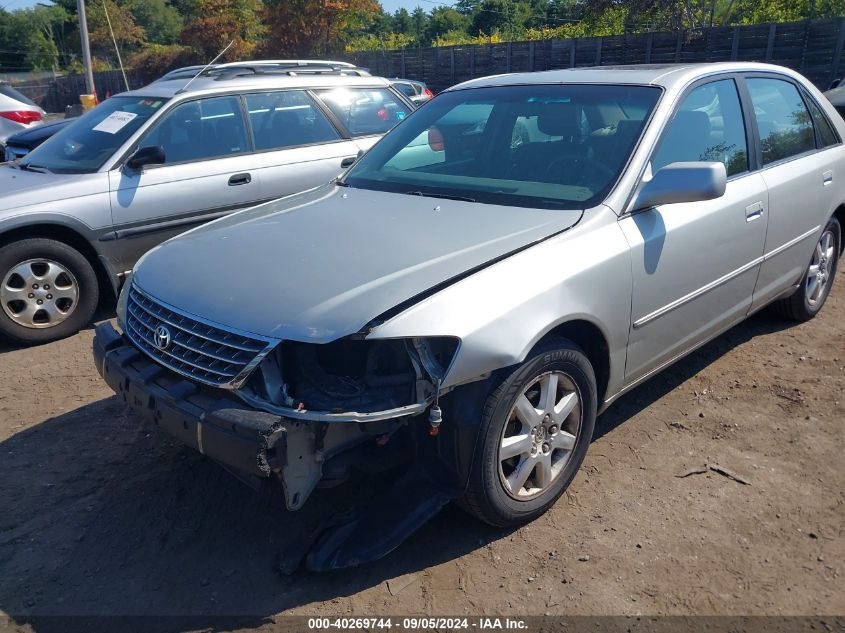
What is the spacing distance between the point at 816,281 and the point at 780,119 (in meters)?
1.29

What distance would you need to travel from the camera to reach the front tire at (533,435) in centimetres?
282

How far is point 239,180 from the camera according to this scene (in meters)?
6.08

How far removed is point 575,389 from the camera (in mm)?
3186

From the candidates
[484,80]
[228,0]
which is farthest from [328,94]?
[228,0]

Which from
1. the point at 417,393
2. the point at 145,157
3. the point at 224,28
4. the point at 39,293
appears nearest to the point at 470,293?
the point at 417,393

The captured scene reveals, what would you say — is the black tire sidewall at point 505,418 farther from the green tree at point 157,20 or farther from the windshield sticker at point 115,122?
the green tree at point 157,20

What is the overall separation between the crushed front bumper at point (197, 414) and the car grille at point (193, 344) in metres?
0.06

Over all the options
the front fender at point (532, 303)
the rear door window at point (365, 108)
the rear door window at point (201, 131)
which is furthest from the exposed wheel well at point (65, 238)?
the front fender at point (532, 303)

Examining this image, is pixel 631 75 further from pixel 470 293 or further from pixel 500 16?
pixel 500 16

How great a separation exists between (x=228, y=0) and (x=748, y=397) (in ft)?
126

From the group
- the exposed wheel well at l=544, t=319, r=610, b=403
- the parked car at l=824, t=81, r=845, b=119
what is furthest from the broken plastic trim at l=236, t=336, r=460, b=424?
the parked car at l=824, t=81, r=845, b=119

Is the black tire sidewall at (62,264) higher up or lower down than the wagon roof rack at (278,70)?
lower down

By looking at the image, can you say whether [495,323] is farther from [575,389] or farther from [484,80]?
[484,80]

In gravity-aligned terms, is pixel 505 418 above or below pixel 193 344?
below
